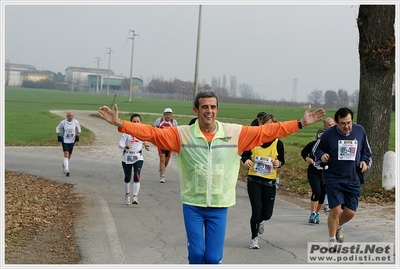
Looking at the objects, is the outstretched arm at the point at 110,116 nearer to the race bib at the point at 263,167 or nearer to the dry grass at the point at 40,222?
the dry grass at the point at 40,222

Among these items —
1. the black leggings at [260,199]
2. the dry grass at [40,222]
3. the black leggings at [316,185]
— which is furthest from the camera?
the black leggings at [316,185]

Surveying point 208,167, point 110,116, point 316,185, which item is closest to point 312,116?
point 208,167

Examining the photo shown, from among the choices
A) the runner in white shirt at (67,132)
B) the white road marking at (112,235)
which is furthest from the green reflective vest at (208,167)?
the runner in white shirt at (67,132)

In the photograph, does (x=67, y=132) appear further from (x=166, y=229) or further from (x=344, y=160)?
(x=344, y=160)

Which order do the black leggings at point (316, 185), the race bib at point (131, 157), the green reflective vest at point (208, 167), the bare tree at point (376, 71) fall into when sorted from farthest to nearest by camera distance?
1. the bare tree at point (376, 71)
2. the race bib at point (131, 157)
3. the black leggings at point (316, 185)
4. the green reflective vest at point (208, 167)

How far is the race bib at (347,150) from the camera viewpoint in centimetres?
891

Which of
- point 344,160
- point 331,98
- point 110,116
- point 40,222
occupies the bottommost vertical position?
point 40,222

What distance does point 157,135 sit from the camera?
6605mm

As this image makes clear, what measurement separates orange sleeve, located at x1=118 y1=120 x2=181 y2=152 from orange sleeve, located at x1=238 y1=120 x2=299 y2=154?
645mm

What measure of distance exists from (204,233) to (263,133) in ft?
3.76

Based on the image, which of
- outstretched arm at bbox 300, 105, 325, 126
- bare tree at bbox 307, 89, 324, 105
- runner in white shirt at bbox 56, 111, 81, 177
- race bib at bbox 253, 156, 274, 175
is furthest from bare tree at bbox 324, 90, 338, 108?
outstretched arm at bbox 300, 105, 325, 126

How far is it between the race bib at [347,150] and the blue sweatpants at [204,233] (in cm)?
290

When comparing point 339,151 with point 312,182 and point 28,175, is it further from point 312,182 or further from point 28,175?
point 28,175

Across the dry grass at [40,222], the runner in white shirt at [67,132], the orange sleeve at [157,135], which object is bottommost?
the dry grass at [40,222]
